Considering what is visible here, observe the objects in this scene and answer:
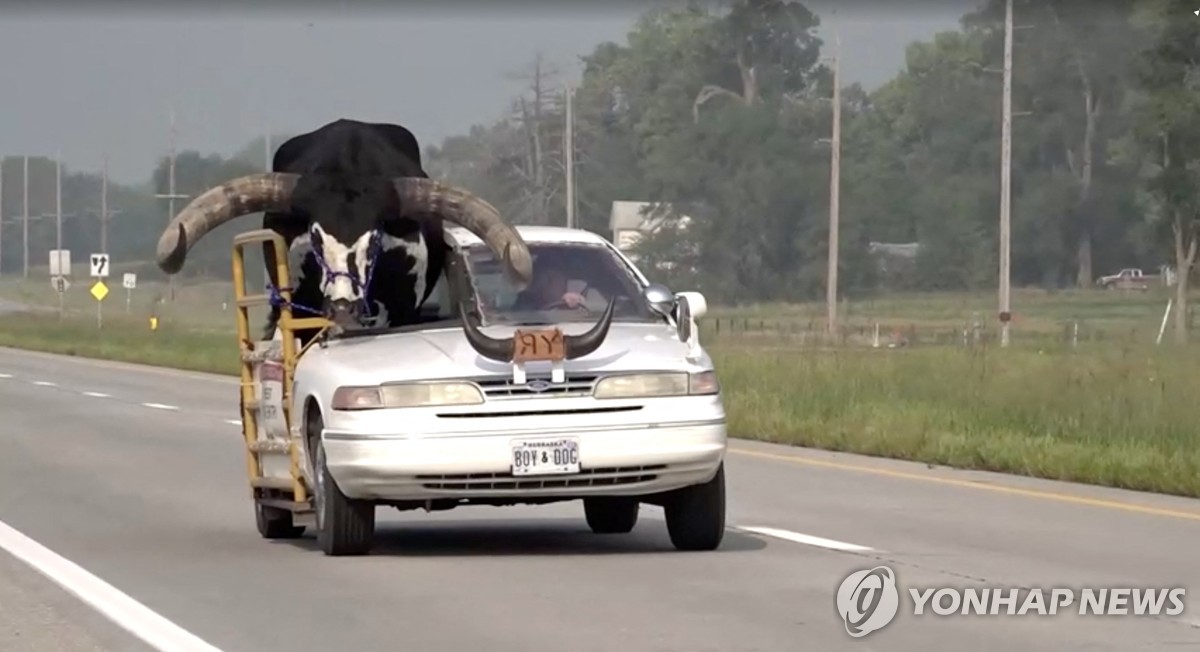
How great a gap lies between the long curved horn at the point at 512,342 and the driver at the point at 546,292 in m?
0.94

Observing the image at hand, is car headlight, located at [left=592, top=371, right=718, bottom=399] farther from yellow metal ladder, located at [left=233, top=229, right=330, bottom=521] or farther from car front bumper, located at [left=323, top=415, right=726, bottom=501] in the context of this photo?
yellow metal ladder, located at [left=233, top=229, right=330, bottom=521]

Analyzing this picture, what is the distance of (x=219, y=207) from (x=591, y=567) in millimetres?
2920

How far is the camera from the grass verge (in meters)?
20.6

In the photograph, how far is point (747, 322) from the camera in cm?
7794

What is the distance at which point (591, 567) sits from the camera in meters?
13.3

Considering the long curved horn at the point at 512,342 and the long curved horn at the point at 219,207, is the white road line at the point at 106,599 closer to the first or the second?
the long curved horn at the point at 219,207

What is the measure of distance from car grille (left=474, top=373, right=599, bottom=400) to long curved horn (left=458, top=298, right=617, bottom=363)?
4.8 inches

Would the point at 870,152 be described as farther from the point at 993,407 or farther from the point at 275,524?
the point at 275,524

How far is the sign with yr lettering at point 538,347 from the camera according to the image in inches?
517

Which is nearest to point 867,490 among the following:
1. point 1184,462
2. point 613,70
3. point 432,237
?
point 1184,462

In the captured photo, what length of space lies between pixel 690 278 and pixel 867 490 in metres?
82.1

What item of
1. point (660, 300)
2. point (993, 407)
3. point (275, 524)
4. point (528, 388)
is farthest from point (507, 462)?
point (993, 407)

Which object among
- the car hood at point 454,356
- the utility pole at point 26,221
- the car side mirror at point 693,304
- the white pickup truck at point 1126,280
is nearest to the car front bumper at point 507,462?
the car hood at point 454,356

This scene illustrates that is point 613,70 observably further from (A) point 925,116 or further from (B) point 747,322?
(B) point 747,322
